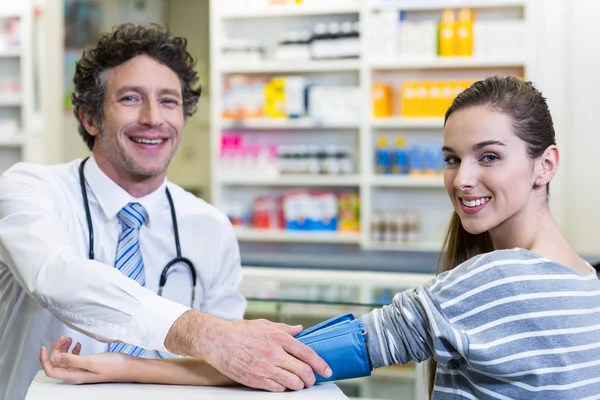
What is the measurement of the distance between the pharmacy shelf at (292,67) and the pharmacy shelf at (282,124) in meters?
0.38

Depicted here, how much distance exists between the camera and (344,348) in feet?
4.34

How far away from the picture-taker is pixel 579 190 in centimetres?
510

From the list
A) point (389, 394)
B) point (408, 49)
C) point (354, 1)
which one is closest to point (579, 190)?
point (408, 49)

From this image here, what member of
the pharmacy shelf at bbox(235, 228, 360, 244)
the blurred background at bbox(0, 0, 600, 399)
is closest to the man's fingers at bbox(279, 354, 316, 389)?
the blurred background at bbox(0, 0, 600, 399)

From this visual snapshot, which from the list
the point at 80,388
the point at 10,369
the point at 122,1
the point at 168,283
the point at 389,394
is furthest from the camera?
the point at 122,1

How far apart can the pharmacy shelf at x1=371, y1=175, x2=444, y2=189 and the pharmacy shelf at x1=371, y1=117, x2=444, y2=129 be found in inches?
14.2

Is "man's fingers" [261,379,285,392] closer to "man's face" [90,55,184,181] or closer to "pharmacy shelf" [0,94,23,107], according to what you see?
"man's face" [90,55,184,181]

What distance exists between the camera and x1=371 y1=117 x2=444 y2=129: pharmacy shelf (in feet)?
16.6

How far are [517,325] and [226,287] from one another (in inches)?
40.5

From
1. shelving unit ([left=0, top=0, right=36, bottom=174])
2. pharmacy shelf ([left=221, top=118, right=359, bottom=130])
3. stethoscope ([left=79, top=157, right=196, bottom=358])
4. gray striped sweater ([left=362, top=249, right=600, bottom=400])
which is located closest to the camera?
gray striped sweater ([left=362, top=249, right=600, bottom=400])

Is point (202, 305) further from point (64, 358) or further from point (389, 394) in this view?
point (389, 394)

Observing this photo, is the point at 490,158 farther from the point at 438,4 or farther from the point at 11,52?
the point at 11,52

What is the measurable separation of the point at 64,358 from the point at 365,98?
4154 millimetres

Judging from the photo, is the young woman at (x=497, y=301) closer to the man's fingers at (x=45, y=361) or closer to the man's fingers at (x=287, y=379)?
the man's fingers at (x=45, y=361)
